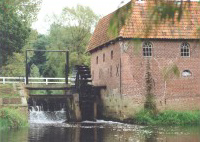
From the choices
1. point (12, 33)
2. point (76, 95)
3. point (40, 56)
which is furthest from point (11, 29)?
point (40, 56)

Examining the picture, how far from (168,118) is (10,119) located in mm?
9396

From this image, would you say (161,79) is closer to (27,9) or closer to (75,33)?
(27,9)

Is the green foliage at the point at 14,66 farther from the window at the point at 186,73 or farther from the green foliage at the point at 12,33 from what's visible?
the window at the point at 186,73

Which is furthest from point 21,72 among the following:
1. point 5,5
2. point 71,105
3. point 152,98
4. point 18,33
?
point 152,98

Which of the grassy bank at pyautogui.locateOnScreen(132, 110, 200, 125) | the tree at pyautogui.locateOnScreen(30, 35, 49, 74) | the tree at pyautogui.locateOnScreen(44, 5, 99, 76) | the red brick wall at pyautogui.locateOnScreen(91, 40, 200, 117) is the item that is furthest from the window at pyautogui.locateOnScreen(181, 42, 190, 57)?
the tree at pyautogui.locateOnScreen(30, 35, 49, 74)

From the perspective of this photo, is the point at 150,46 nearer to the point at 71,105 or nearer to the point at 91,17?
the point at 71,105

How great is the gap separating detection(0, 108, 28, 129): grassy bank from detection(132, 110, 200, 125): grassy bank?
7288mm

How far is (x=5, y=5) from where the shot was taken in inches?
1459

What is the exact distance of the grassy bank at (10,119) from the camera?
23386 mm

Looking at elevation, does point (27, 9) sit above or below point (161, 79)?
above

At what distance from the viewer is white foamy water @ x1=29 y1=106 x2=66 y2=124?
32.4 m

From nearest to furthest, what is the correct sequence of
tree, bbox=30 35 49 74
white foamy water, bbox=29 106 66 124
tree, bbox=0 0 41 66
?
white foamy water, bbox=29 106 66 124
tree, bbox=0 0 41 66
tree, bbox=30 35 49 74

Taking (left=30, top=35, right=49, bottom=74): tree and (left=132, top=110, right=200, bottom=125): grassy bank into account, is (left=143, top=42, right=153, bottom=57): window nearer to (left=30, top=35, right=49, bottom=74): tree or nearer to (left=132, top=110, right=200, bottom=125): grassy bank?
(left=132, top=110, right=200, bottom=125): grassy bank

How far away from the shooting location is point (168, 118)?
28.5m
